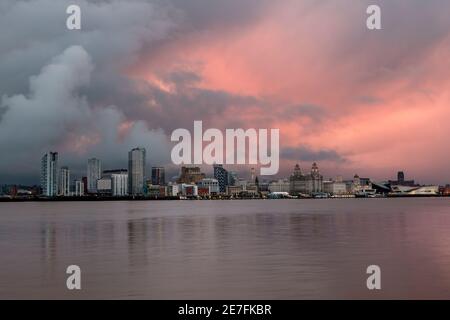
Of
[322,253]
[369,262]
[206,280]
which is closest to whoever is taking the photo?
[206,280]

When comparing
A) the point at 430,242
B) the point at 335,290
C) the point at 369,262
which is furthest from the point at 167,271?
the point at 430,242

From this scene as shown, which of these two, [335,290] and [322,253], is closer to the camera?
[335,290]

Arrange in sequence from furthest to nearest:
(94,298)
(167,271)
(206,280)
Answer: (167,271), (206,280), (94,298)

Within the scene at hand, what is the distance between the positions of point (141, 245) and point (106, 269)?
54.9 ft

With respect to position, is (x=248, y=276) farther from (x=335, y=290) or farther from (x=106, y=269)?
(x=106, y=269)
